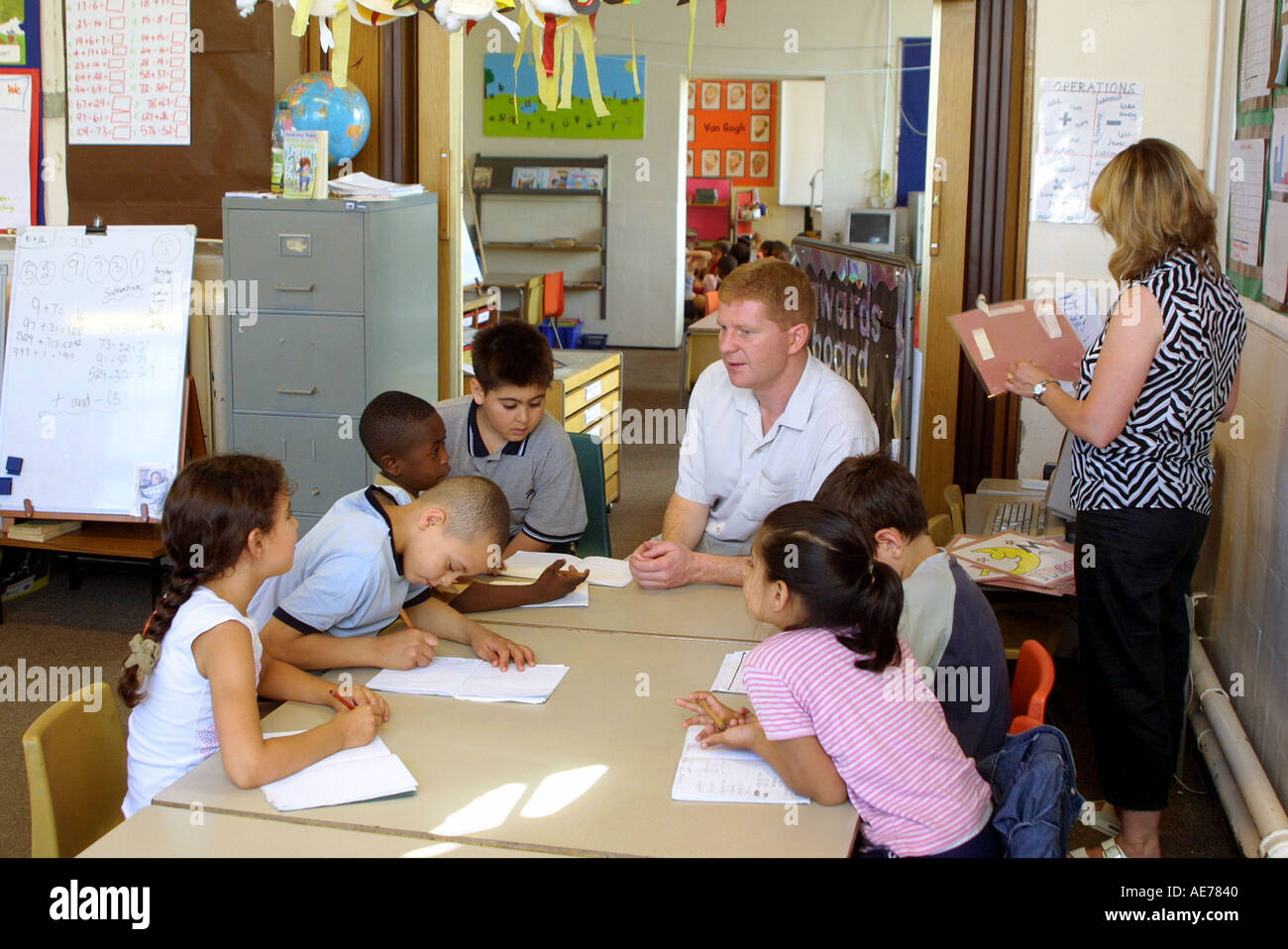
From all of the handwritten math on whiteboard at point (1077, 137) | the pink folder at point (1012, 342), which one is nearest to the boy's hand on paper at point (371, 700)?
the pink folder at point (1012, 342)

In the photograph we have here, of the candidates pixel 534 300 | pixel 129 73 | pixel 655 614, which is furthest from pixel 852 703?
pixel 534 300

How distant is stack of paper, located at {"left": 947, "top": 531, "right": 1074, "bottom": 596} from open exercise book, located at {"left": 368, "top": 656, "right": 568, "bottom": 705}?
1.30m

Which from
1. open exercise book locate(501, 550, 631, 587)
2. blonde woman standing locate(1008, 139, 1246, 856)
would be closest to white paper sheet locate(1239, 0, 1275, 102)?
blonde woman standing locate(1008, 139, 1246, 856)

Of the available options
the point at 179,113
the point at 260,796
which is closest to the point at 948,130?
the point at 179,113

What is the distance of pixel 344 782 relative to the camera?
5.71 ft

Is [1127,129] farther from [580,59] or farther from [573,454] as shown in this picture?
[580,59]

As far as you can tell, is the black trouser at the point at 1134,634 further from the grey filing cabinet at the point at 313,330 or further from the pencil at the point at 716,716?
the grey filing cabinet at the point at 313,330

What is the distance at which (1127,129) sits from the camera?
14.1 feet

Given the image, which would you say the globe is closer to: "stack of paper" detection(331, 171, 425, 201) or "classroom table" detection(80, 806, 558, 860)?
"stack of paper" detection(331, 171, 425, 201)

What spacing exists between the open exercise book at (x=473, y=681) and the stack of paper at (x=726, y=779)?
1.07 ft

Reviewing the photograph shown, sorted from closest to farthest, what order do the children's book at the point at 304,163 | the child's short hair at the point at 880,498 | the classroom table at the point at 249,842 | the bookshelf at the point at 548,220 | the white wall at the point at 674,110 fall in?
the classroom table at the point at 249,842 → the child's short hair at the point at 880,498 → the children's book at the point at 304,163 → the white wall at the point at 674,110 → the bookshelf at the point at 548,220

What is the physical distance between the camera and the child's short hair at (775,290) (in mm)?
2850

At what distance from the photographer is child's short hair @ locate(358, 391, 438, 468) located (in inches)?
112

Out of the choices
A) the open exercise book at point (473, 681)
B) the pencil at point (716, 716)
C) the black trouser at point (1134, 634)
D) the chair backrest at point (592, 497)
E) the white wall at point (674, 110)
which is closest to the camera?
the pencil at point (716, 716)
